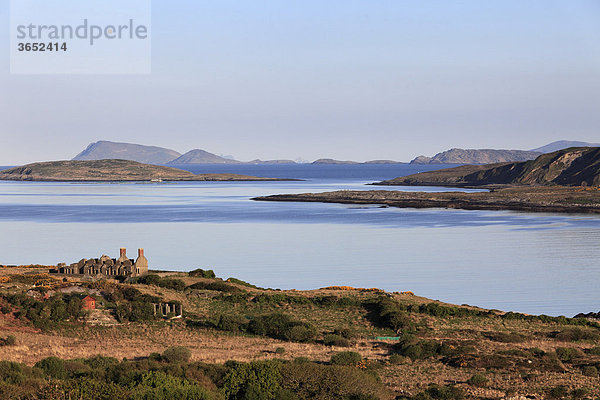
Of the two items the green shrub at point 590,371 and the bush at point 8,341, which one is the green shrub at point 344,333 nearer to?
the green shrub at point 590,371

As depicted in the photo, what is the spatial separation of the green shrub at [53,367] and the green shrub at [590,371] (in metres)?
21.0

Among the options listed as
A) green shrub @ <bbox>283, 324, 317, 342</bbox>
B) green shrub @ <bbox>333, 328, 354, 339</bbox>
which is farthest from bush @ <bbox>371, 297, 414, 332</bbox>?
green shrub @ <bbox>283, 324, 317, 342</bbox>

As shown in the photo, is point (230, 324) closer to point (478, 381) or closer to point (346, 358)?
point (346, 358)

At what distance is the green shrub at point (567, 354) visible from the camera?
31.5m

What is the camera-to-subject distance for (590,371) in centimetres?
2878

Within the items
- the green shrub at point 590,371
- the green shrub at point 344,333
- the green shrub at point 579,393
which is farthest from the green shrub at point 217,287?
the green shrub at point 579,393

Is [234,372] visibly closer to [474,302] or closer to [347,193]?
[474,302]

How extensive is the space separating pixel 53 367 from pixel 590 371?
21722 mm

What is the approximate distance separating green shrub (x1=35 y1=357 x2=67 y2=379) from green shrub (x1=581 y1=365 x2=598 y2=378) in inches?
826

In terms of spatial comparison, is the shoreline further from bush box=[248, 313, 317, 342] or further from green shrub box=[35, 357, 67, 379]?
green shrub box=[35, 357, 67, 379]

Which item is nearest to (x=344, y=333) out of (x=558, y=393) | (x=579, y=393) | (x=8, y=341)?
(x=558, y=393)

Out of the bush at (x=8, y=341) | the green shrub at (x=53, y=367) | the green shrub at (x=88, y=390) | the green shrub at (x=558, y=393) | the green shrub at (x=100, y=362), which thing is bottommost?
the green shrub at (x=558, y=393)

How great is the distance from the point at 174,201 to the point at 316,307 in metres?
129

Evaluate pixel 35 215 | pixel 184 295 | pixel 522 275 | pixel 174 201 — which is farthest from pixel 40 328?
pixel 174 201
